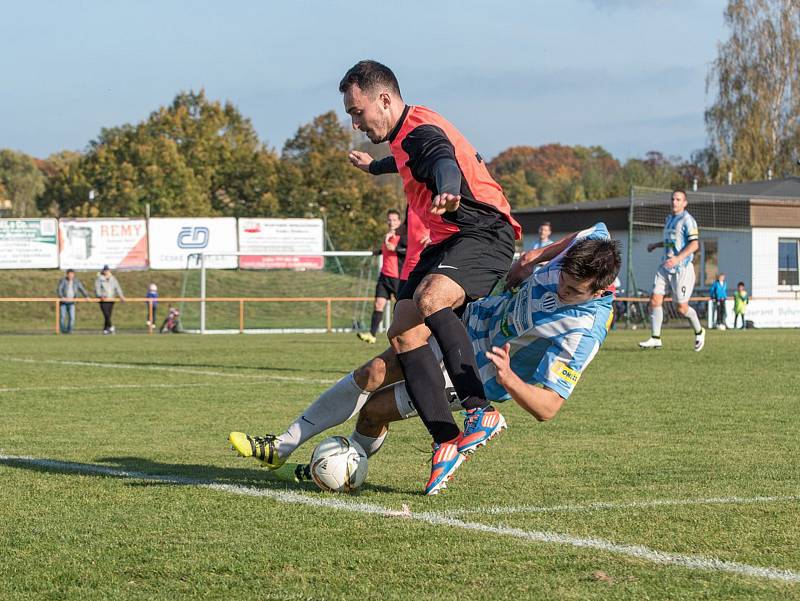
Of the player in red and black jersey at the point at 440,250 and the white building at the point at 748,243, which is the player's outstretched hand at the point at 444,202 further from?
the white building at the point at 748,243

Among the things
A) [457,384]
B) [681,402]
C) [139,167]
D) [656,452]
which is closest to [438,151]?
[457,384]

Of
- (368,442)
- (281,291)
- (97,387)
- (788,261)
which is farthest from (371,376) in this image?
(788,261)

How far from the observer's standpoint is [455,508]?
4887mm

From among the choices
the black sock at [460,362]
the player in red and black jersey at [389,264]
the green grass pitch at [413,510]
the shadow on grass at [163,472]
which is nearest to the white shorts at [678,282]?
the player in red and black jersey at [389,264]

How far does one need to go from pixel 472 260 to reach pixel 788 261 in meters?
39.3

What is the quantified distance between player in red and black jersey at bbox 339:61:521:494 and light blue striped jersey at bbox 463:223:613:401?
210mm

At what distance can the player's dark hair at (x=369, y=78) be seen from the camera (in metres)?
5.64

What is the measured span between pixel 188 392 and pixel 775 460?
6.28 metres

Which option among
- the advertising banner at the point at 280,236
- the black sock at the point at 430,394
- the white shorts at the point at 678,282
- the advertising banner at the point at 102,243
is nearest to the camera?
the black sock at the point at 430,394

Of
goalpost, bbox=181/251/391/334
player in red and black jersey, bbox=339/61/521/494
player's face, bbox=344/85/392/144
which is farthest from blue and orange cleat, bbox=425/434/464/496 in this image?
goalpost, bbox=181/251/391/334

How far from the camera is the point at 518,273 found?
5855 mm

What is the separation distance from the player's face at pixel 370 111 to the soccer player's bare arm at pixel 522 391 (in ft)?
4.40

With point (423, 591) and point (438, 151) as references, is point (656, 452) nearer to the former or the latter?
point (438, 151)

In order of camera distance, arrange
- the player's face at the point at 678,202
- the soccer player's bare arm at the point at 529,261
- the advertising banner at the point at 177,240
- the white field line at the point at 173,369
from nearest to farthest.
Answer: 1. the soccer player's bare arm at the point at 529,261
2. the white field line at the point at 173,369
3. the player's face at the point at 678,202
4. the advertising banner at the point at 177,240
